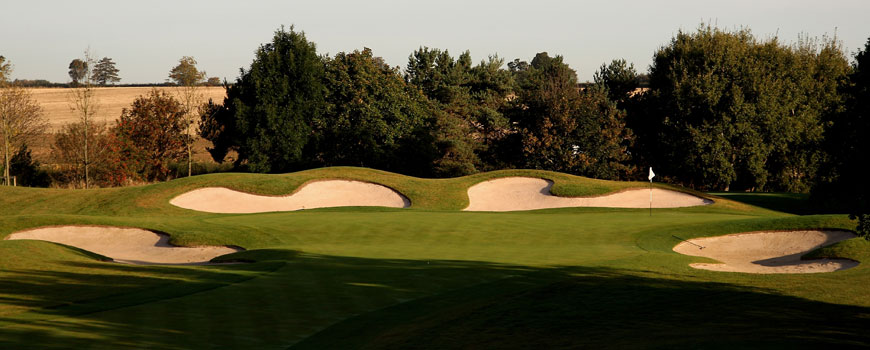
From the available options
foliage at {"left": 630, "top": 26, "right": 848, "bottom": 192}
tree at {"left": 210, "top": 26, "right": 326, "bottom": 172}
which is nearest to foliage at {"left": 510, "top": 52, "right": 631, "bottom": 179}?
foliage at {"left": 630, "top": 26, "right": 848, "bottom": 192}

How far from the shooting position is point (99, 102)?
106062 mm

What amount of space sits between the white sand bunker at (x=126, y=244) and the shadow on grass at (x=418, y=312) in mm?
6753

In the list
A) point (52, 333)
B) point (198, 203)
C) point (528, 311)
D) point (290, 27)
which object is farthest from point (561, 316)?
point (290, 27)

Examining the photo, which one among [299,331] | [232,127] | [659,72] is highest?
[659,72]

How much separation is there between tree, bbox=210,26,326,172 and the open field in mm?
39531

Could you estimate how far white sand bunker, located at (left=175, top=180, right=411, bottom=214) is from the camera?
36.8 metres

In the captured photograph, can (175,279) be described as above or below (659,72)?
below

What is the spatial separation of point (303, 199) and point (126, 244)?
12283 millimetres

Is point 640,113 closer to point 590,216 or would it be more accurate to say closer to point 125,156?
point 590,216

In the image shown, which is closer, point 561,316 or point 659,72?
point 561,316

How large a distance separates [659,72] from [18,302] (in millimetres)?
54792

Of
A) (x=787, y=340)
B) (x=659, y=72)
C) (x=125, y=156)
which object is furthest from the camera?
(x=659, y=72)

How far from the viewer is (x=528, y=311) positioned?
1387 cm

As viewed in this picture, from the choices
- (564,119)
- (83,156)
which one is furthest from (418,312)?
(83,156)
